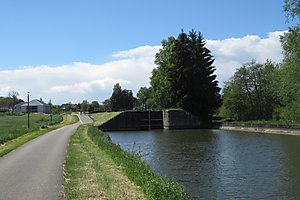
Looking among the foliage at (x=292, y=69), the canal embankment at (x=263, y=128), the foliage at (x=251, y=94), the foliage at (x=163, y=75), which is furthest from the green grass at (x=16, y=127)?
the foliage at (x=251, y=94)

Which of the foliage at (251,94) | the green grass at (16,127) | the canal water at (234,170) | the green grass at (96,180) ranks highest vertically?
the foliage at (251,94)

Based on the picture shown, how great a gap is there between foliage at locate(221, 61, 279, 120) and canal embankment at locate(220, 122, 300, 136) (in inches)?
231

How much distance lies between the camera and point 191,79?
6850 cm

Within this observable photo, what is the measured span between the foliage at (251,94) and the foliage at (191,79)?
334 cm

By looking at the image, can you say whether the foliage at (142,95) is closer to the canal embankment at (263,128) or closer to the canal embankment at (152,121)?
the canal embankment at (152,121)

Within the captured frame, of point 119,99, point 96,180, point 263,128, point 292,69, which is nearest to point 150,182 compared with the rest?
point 96,180

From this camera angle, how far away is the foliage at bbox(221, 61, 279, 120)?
6725 cm

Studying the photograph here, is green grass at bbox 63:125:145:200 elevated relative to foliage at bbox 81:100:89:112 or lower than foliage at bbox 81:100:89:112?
lower

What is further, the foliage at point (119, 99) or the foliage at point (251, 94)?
the foliage at point (119, 99)

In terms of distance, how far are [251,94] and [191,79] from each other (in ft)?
36.0

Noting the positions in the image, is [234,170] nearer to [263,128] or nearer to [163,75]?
[263,128]

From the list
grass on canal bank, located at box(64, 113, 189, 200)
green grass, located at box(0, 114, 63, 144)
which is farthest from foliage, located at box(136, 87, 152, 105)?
grass on canal bank, located at box(64, 113, 189, 200)

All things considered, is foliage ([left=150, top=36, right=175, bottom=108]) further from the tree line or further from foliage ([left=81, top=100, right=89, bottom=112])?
foliage ([left=81, top=100, right=89, bottom=112])

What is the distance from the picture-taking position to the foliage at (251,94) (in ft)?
221
